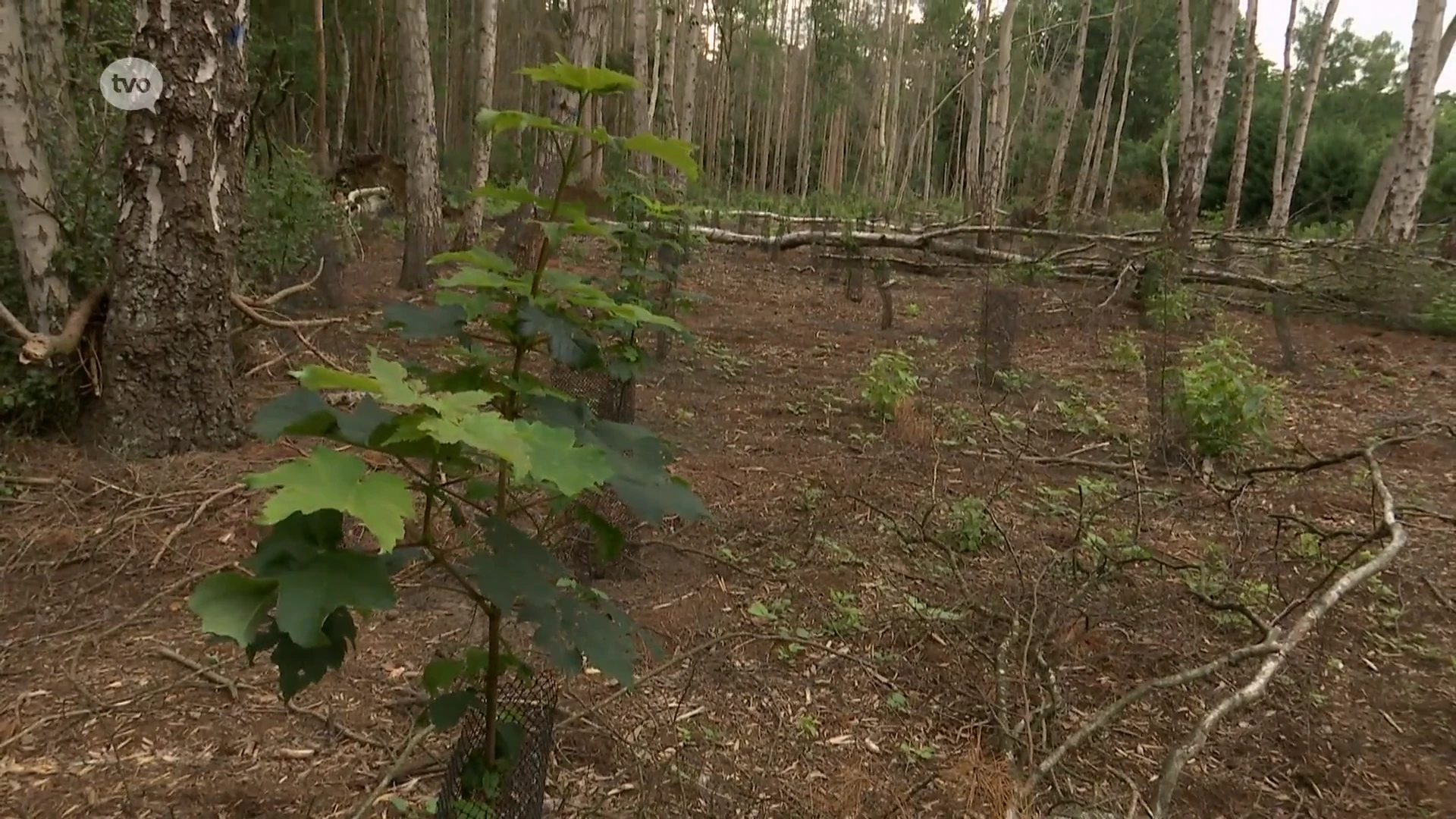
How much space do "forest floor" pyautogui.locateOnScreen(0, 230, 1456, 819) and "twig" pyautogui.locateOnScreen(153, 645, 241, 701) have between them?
0.05 ft

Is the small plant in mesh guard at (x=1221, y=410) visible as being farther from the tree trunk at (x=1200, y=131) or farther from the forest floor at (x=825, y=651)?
the tree trunk at (x=1200, y=131)

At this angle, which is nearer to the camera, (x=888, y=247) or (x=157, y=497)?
(x=157, y=497)

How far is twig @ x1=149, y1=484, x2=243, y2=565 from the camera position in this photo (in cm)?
318

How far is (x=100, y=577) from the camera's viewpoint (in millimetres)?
3145

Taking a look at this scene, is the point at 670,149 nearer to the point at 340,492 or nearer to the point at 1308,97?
the point at 340,492

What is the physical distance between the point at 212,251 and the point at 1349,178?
29.6m

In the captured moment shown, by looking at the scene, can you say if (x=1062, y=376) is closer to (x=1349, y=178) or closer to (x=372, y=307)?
(x=372, y=307)

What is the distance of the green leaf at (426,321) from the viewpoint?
56.8 inches

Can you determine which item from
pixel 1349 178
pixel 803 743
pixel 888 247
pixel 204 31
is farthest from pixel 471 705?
pixel 1349 178

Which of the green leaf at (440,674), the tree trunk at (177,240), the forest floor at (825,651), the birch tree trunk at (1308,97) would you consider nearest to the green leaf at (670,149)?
the green leaf at (440,674)

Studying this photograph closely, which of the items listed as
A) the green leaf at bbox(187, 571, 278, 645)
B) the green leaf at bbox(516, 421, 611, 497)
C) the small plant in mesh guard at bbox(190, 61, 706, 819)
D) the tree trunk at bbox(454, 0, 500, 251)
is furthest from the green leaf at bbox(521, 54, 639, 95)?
the tree trunk at bbox(454, 0, 500, 251)

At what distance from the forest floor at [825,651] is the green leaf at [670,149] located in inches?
61.7

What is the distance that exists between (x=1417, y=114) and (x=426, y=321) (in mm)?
12493

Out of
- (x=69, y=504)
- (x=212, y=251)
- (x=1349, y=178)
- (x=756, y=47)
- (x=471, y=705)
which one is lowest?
(x=69, y=504)
